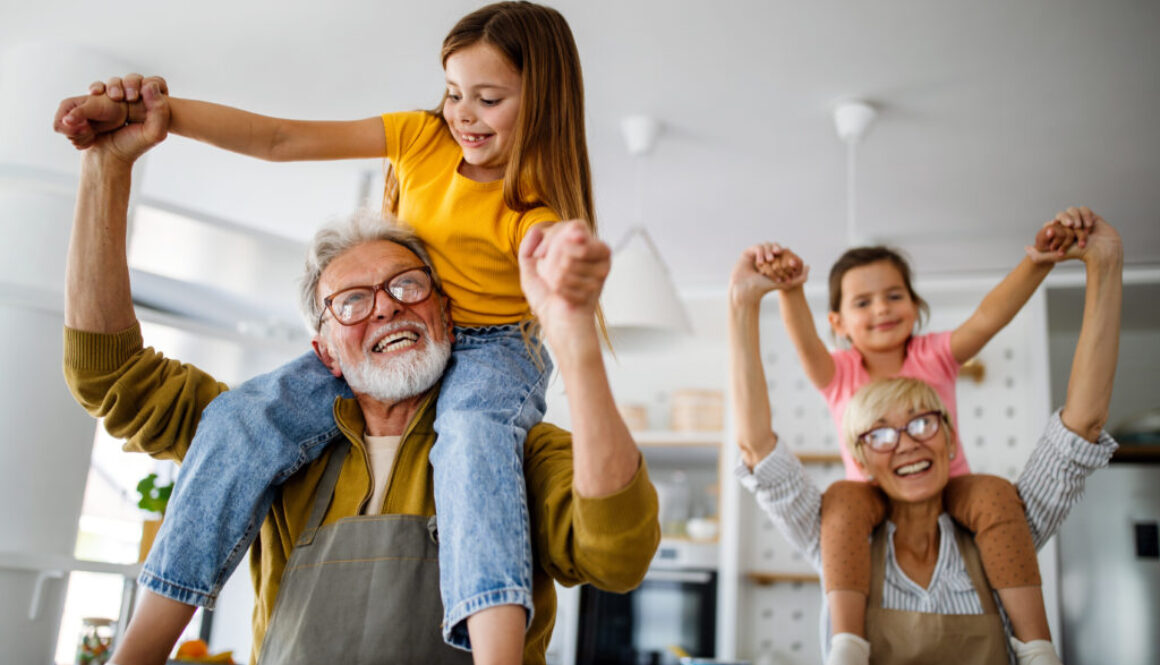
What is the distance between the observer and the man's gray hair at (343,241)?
5.33ft

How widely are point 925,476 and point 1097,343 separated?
430 millimetres

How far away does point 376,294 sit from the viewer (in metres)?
1.56

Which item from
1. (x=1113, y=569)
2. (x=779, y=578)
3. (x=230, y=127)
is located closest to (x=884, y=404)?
(x=230, y=127)

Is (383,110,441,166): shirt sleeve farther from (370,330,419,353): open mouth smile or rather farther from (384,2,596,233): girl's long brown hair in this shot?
(370,330,419,353): open mouth smile

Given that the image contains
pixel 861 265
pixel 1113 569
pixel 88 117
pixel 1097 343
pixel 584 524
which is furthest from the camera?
pixel 1113 569

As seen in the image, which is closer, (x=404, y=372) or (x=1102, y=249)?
(x=404, y=372)

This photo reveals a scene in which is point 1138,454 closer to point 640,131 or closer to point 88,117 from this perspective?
point 640,131

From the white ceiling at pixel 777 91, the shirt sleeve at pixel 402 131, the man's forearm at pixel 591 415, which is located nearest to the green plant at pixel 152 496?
the white ceiling at pixel 777 91

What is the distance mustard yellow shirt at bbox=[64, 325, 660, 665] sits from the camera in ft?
4.52

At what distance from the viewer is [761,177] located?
391 cm

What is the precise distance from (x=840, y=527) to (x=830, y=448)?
3.02 metres

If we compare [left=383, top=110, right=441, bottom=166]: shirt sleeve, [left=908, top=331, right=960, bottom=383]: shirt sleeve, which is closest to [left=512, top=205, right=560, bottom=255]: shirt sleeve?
[left=383, top=110, right=441, bottom=166]: shirt sleeve

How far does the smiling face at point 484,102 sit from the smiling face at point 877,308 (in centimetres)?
137

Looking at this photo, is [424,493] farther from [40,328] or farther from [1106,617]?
[1106,617]
